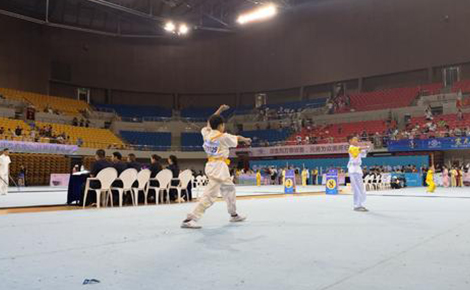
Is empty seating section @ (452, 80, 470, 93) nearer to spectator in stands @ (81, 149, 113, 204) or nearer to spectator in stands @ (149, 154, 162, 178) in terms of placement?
spectator in stands @ (149, 154, 162, 178)

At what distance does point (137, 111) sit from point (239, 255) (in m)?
41.7

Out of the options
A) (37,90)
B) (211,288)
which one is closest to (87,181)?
(211,288)

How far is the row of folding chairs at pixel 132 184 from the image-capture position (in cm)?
1014

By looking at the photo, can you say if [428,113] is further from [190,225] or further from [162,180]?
[190,225]

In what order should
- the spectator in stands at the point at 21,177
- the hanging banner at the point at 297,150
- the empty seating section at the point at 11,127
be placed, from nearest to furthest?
1. the spectator in stands at the point at 21,177
2. the empty seating section at the point at 11,127
3. the hanging banner at the point at 297,150

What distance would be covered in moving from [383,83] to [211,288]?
130ft

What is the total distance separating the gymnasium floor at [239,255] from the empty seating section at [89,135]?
27.8 m

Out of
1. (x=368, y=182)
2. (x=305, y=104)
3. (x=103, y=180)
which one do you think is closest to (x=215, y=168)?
(x=103, y=180)

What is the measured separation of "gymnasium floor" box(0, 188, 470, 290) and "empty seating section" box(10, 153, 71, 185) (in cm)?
2408

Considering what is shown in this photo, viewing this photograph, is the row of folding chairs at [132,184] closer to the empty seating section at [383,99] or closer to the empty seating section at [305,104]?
the empty seating section at [383,99]

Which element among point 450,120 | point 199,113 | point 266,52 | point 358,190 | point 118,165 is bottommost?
point 358,190

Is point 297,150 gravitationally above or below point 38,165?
above

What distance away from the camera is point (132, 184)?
11.3 m

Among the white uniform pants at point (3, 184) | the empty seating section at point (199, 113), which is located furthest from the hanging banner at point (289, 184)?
the empty seating section at point (199, 113)
